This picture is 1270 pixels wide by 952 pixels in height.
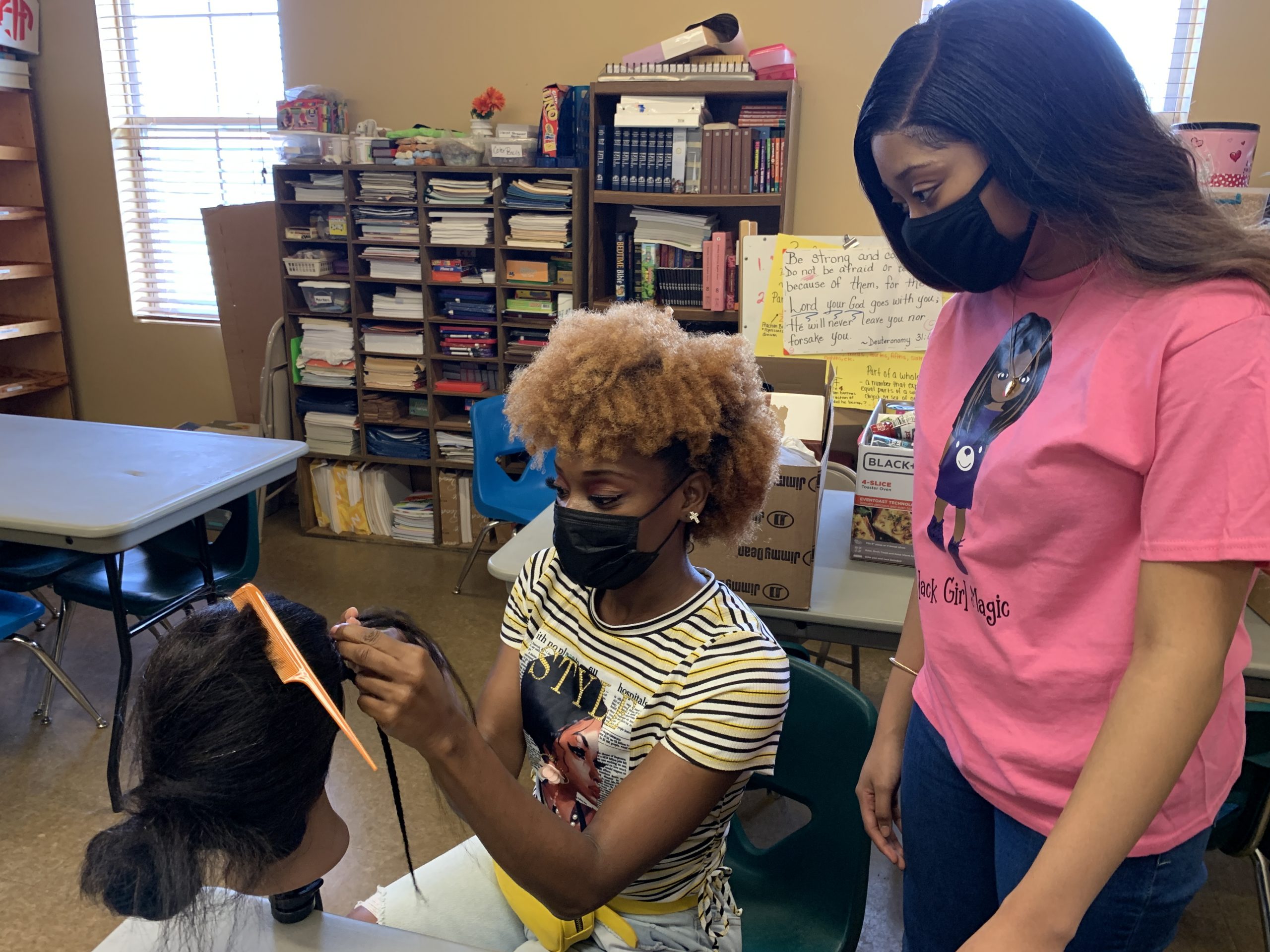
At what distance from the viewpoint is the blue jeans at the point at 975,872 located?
0.85 meters

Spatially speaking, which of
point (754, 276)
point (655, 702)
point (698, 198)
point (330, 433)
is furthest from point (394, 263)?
point (655, 702)

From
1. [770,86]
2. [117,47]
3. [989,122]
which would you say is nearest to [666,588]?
[989,122]

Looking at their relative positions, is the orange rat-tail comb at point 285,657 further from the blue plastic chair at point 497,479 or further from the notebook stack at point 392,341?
the notebook stack at point 392,341

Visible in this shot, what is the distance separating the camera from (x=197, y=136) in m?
4.52

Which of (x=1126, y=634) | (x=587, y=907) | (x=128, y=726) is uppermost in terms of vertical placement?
(x=1126, y=634)

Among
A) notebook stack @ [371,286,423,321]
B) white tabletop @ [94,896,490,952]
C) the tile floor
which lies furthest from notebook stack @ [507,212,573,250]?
white tabletop @ [94,896,490,952]

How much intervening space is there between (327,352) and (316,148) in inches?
35.7

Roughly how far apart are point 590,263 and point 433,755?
3.17 m

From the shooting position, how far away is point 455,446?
4078 millimetres

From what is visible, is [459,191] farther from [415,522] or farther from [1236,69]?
[1236,69]

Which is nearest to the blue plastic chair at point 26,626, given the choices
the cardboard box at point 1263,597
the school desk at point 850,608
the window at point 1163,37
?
the school desk at point 850,608

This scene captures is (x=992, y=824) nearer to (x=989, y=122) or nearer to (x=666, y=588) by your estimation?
(x=666, y=588)

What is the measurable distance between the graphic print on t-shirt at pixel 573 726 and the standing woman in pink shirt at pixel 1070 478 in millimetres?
367

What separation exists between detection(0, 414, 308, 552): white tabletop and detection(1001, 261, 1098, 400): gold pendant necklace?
2.04 m
